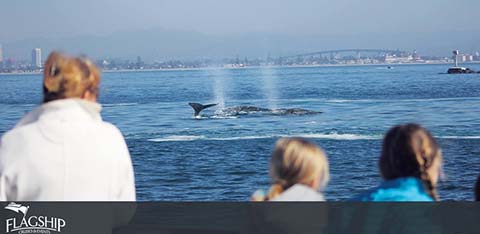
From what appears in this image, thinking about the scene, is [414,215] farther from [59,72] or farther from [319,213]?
[59,72]

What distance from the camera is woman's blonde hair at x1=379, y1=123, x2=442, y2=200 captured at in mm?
1683

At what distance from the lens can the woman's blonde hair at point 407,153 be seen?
1.68 meters

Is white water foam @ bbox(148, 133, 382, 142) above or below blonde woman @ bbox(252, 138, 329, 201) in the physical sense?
below

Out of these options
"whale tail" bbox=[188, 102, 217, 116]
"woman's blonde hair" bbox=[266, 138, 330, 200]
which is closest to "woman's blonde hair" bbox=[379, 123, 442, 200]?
"woman's blonde hair" bbox=[266, 138, 330, 200]

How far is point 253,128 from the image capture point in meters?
11.6

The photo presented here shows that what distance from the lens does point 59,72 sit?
1.86m

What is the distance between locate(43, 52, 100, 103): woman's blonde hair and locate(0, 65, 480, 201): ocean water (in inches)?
184

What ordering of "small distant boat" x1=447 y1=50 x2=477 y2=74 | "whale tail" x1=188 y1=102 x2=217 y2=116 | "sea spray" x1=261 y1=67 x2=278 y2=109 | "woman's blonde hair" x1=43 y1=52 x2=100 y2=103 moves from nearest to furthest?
"woman's blonde hair" x1=43 y1=52 x2=100 y2=103 < "small distant boat" x1=447 y1=50 x2=477 y2=74 < "whale tail" x1=188 y1=102 x2=217 y2=116 < "sea spray" x1=261 y1=67 x2=278 y2=109

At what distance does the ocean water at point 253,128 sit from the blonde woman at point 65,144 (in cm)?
466

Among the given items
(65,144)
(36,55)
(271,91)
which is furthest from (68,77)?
(271,91)

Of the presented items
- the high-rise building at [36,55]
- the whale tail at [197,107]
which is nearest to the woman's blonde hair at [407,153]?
the high-rise building at [36,55]

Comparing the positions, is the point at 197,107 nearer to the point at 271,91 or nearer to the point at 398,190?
the point at 271,91

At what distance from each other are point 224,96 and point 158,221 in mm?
7581

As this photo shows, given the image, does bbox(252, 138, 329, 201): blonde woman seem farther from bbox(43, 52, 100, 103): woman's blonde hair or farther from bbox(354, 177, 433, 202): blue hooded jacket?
bbox(43, 52, 100, 103): woman's blonde hair
